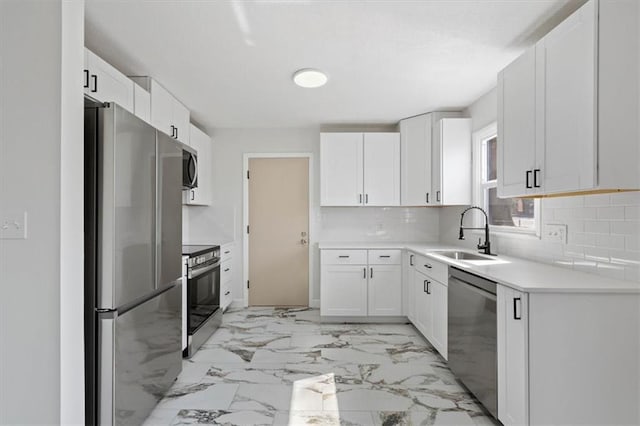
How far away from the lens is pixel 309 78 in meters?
→ 2.91

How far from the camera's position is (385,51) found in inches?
98.0

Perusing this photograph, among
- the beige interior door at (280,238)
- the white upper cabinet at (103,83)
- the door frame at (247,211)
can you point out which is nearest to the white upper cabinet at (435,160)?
the door frame at (247,211)

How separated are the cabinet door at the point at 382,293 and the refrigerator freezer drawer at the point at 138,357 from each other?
2171mm

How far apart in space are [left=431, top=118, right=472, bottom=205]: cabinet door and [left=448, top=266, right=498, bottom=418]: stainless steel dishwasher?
1.33 m

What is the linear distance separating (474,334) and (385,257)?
69.4 inches

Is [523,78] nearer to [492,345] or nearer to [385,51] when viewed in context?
[385,51]

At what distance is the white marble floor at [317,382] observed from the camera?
2137mm

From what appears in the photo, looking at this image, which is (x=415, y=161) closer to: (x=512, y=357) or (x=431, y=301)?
(x=431, y=301)

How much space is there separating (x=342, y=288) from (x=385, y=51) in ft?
8.24

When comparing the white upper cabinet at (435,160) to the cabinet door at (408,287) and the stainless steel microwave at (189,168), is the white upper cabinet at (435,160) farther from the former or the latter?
the stainless steel microwave at (189,168)

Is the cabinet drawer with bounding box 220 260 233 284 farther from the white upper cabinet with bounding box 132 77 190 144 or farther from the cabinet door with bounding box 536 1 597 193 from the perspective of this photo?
the cabinet door with bounding box 536 1 597 193

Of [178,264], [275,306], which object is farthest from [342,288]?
[178,264]

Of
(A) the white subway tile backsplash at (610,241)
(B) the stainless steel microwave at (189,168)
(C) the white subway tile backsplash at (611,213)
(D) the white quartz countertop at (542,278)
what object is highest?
(B) the stainless steel microwave at (189,168)

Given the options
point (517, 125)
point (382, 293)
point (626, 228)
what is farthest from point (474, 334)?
point (382, 293)
